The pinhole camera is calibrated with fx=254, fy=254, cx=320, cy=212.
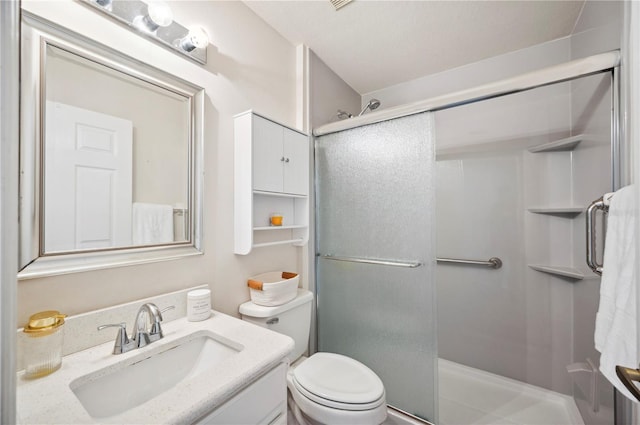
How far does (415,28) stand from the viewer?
158cm

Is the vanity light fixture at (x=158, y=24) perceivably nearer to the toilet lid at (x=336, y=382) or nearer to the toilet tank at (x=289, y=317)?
the toilet tank at (x=289, y=317)

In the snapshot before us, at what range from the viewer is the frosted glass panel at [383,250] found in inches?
55.3

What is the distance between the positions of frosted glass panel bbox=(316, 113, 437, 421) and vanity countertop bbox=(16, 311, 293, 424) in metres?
0.84

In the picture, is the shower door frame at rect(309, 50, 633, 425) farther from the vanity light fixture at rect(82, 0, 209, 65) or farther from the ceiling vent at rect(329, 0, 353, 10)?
the vanity light fixture at rect(82, 0, 209, 65)

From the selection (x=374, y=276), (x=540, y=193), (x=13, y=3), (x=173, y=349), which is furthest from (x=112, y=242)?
(x=540, y=193)

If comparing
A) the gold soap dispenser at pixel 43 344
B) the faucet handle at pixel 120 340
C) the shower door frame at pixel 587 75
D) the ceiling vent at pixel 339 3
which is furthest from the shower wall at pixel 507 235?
the gold soap dispenser at pixel 43 344

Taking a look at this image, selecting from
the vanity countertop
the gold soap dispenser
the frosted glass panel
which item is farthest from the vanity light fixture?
the vanity countertop

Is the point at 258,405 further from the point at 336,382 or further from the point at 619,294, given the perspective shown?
the point at 619,294

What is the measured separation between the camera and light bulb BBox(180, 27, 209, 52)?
1094 mm

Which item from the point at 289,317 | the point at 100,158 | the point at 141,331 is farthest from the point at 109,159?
the point at 289,317

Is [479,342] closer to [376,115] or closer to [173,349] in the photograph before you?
[376,115]

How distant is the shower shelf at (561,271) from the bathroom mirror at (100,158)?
2082mm

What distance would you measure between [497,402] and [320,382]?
135 centimetres

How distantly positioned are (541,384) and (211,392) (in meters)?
2.20
